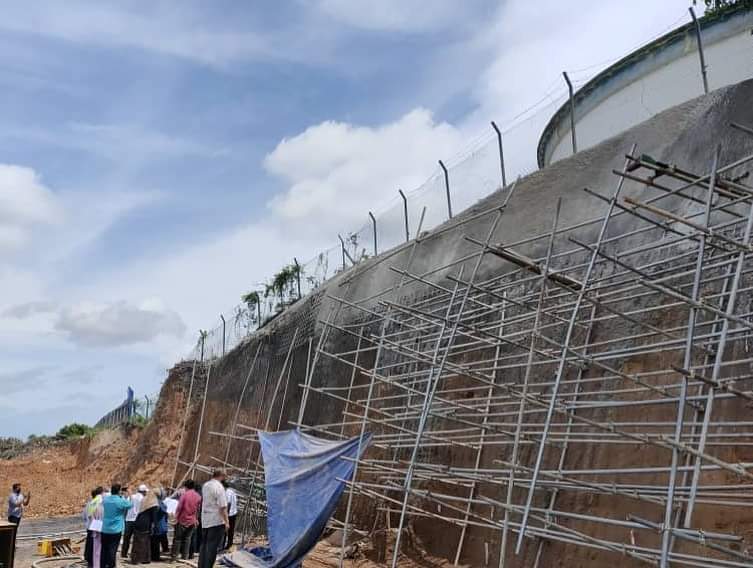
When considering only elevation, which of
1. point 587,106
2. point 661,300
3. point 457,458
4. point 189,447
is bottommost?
point 189,447

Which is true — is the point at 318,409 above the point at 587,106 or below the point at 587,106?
below

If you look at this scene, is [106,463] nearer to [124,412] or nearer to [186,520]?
[124,412]

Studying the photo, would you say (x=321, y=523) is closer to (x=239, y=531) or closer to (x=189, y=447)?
(x=239, y=531)

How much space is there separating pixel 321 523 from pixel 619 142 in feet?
17.9

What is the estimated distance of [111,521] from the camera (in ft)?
30.7

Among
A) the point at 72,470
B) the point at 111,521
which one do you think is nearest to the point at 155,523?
the point at 111,521

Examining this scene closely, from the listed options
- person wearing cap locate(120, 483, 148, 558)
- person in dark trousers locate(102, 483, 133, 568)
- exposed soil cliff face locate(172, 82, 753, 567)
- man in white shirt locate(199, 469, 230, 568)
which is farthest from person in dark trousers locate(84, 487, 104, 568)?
exposed soil cliff face locate(172, 82, 753, 567)

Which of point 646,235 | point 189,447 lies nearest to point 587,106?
point 646,235

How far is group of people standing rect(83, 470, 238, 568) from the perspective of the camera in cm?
891

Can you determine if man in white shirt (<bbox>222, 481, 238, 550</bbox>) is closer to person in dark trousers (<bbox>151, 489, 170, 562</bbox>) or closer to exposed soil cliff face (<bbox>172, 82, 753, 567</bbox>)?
person in dark trousers (<bbox>151, 489, 170, 562</bbox>)

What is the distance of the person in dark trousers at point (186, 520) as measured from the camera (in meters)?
10.7

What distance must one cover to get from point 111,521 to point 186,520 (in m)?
1.57

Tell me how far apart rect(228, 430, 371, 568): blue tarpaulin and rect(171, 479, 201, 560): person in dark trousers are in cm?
188

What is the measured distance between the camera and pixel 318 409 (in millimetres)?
14523
